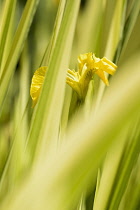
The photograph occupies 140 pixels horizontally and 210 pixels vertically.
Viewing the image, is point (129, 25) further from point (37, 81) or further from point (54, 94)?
point (54, 94)

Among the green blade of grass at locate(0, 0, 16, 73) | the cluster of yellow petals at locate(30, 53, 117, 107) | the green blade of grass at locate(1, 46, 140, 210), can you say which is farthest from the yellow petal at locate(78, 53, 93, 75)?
the green blade of grass at locate(1, 46, 140, 210)

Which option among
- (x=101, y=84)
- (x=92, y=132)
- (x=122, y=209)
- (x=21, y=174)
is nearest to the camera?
(x=92, y=132)

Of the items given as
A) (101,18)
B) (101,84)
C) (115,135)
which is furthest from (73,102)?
(115,135)

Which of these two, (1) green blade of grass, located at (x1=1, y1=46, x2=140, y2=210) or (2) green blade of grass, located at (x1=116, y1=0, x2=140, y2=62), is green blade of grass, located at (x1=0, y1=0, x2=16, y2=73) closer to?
(2) green blade of grass, located at (x1=116, y1=0, x2=140, y2=62)

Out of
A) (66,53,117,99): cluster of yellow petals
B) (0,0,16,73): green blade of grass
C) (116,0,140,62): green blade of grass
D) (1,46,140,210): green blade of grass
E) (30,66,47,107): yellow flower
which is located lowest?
(1,46,140,210): green blade of grass

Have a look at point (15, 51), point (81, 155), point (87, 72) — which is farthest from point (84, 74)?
point (81, 155)

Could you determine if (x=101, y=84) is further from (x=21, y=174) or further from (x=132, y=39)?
(x=21, y=174)

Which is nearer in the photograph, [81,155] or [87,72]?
[81,155]

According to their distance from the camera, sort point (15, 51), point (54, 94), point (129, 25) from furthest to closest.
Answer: point (129, 25) → point (15, 51) → point (54, 94)
